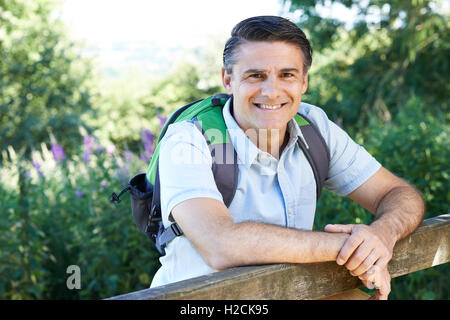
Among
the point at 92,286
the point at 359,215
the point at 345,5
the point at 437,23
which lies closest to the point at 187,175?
the point at 359,215

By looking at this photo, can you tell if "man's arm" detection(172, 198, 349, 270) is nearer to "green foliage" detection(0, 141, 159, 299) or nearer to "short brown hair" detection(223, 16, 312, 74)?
"short brown hair" detection(223, 16, 312, 74)

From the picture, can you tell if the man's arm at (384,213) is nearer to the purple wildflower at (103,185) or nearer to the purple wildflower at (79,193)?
the purple wildflower at (103,185)

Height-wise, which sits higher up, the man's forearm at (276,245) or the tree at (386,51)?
the tree at (386,51)

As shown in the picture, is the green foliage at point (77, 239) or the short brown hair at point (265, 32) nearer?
the short brown hair at point (265, 32)

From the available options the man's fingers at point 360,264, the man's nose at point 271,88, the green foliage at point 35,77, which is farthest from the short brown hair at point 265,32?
the green foliage at point 35,77

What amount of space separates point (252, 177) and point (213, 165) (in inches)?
7.8

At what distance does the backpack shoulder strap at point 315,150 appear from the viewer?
206 cm

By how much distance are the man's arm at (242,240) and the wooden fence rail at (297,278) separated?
0.18 ft

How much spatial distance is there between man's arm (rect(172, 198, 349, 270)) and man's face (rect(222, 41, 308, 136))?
502mm

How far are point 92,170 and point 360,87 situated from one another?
9980 millimetres

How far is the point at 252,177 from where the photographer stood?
1.93m

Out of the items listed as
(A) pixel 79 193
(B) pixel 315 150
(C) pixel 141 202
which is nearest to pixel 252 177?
(B) pixel 315 150

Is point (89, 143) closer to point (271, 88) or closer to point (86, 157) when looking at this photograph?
point (86, 157)
